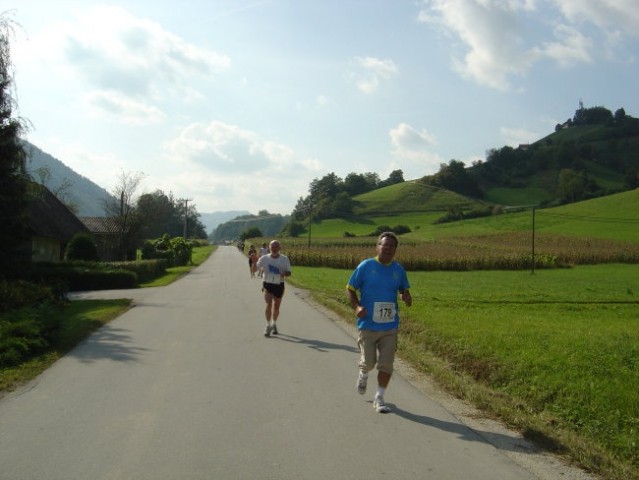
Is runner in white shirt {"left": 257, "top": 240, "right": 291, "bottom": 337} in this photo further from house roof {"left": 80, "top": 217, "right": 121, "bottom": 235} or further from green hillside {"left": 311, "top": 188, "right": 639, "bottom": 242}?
green hillside {"left": 311, "top": 188, "right": 639, "bottom": 242}

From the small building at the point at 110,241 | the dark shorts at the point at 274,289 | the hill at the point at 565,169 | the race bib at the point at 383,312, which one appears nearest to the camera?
the race bib at the point at 383,312

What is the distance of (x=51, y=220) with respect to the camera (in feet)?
122

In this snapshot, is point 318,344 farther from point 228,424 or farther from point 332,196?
point 332,196

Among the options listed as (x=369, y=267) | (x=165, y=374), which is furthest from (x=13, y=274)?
(x=369, y=267)

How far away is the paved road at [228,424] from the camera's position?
15.6 ft

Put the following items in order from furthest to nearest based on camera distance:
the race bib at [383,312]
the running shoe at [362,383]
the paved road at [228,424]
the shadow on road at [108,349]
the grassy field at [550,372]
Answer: the shadow on road at [108,349]
the running shoe at [362,383]
the race bib at [383,312]
the grassy field at [550,372]
the paved road at [228,424]

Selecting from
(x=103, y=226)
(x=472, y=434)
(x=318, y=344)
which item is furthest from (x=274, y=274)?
(x=103, y=226)

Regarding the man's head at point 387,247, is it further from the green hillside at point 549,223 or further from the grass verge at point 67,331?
the green hillside at point 549,223

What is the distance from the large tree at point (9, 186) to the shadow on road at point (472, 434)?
17.1 m

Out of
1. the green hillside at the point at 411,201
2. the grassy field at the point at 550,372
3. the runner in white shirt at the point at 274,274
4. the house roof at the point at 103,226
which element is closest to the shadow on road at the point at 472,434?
the grassy field at the point at 550,372

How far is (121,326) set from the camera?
1302 centimetres

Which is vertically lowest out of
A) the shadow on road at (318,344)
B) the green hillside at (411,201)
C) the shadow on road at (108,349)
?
the shadow on road at (108,349)

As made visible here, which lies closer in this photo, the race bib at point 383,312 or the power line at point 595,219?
the race bib at point 383,312

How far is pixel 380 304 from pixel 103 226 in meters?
57.4
